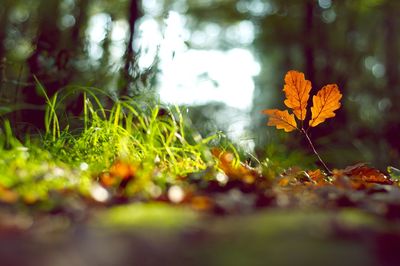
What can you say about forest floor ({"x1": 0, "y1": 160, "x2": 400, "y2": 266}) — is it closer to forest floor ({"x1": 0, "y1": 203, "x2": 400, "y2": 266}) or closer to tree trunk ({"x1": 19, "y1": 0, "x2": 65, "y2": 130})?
forest floor ({"x1": 0, "y1": 203, "x2": 400, "y2": 266})

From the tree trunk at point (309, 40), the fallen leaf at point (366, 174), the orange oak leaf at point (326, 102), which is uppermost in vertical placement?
the tree trunk at point (309, 40)

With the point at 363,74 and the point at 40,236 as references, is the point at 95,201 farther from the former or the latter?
the point at 363,74

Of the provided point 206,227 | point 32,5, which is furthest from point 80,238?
point 32,5

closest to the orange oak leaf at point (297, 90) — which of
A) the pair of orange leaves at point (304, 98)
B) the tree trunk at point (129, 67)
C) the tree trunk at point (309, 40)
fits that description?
the pair of orange leaves at point (304, 98)

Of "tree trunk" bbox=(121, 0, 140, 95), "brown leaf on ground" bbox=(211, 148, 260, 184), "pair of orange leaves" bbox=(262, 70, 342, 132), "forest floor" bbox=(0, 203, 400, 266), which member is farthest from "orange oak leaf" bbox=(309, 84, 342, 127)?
"tree trunk" bbox=(121, 0, 140, 95)

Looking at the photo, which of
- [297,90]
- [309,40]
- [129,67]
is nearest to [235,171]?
[297,90]

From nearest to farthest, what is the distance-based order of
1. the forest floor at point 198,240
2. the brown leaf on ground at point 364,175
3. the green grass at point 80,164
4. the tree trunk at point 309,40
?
1. the forest floor at point 198,240
2. the green grass at point 80,164
3. the brown leaf on ground at point 364,175
4. the tree trunk at point 309,40

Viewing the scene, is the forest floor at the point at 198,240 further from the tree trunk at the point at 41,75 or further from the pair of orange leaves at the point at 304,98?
the tree trunk at the point at 41,75
